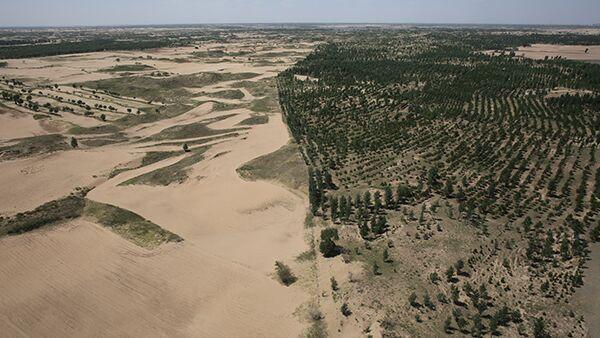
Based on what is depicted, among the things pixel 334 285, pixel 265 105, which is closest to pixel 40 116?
pixel 265 105

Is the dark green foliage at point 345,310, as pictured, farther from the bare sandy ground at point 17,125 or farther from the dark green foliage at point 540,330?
the bare sandy ground at point 17,125

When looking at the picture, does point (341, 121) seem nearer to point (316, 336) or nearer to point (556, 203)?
point (556, 203)

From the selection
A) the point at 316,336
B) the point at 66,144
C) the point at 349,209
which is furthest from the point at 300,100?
the point at 316,336

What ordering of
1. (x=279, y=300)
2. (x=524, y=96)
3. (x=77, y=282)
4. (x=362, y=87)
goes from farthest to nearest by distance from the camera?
1. (x=362, y=87)
2. (x=524, y=96)
3. (x=77, y=282)
4. (x=279, y=300)

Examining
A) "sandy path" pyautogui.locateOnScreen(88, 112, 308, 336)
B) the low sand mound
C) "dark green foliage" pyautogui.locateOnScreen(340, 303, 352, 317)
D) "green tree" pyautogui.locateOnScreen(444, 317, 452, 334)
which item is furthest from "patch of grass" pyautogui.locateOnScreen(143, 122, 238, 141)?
"green tree" pyautogui.locateOnScreen(444, 317, 452, 334)

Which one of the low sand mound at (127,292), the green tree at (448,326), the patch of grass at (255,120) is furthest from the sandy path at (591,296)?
the patch of grass at (255,120)

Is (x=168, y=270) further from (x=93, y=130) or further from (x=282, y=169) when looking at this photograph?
(x=93, y=130)
